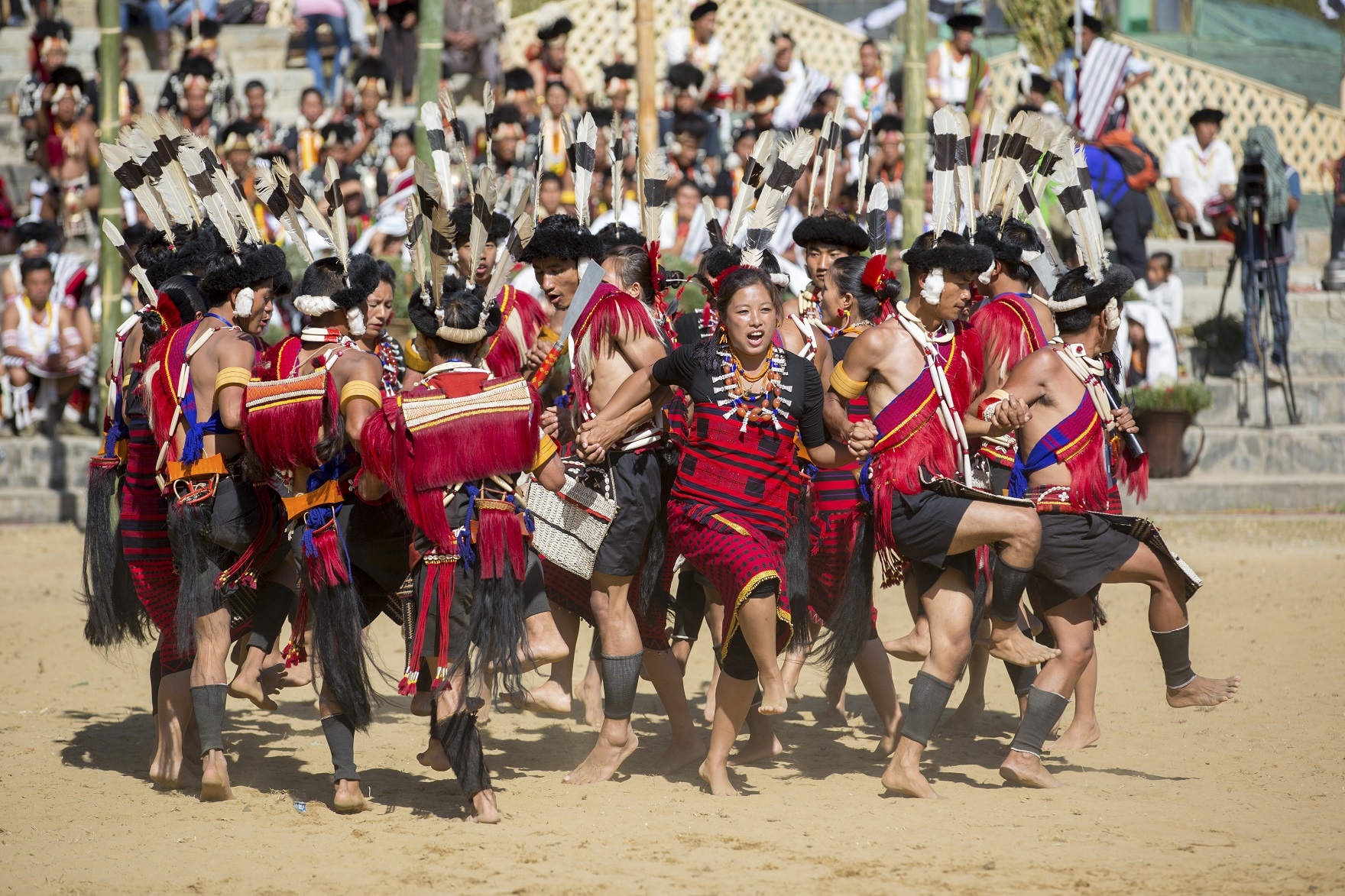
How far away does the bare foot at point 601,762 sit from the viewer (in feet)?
18.4

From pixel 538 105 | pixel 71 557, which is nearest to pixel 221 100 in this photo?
pixel 538 105

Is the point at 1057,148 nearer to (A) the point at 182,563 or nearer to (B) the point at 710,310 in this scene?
(B) the point at 710,310

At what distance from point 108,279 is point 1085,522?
8.19 meters

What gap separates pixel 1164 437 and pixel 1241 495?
734mm

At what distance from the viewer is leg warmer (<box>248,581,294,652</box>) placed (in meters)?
5.43

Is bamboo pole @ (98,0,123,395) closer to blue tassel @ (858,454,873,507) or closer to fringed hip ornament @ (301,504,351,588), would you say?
fringed hip ornament @ (301,504,351,588)

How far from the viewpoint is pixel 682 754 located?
585 centimetres

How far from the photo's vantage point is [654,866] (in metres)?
4.53

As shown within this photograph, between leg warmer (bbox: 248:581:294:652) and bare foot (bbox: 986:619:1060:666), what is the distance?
258 cm

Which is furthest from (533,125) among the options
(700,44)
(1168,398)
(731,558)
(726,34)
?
(731,558)

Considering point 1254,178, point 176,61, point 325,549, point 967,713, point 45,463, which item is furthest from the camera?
point 176,61

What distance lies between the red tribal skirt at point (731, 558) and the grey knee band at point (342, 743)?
1315mm

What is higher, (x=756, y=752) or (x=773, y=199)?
(x=773, y=199)

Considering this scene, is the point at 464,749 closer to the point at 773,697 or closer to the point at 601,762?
the point at 601,762
